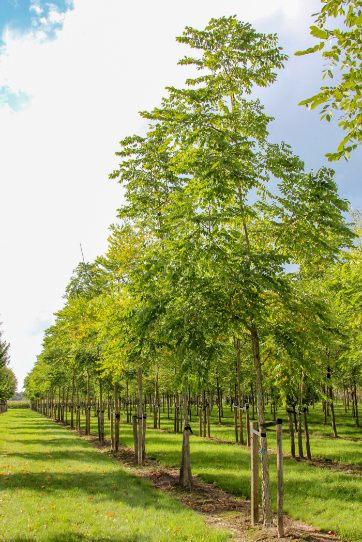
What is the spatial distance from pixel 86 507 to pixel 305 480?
7.87m

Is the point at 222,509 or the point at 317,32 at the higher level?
the point at 317,32

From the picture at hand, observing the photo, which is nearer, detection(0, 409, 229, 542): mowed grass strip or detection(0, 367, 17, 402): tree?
detection(0, 409, 229, 542): mowed grass strip

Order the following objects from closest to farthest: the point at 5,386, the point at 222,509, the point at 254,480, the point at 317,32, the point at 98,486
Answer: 1. the point at 317,32
2. the point at 254,480
3. the point at 222,509
4. the point at 98,486
5. the point at 5,386

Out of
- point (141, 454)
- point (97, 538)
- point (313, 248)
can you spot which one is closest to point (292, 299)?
point (313, 248)

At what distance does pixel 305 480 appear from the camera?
14453 millimetres

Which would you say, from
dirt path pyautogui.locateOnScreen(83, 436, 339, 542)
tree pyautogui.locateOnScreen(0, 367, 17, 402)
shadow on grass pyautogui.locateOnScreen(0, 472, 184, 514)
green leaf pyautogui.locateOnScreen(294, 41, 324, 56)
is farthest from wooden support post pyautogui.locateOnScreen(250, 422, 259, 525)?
tree pyautogui.locateOnScreen(0, 367, 17, 402)

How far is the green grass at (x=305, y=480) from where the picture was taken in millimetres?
10172

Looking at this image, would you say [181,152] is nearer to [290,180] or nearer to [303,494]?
[290,180]

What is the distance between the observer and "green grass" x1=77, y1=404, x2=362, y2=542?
10.2 metres

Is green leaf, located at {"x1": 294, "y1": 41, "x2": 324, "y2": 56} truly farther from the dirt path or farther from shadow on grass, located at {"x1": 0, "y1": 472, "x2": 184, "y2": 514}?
shadow on grass, located at {"x1": 0, "y1": 472, "x2": 184, "y2": 514}

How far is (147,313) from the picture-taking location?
850 cm

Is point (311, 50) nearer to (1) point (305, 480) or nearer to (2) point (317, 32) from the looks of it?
(2) point (317, 32)

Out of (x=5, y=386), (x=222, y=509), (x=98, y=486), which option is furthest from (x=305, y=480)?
(x=5, y=386)

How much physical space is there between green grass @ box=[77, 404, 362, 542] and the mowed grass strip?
107 inches
